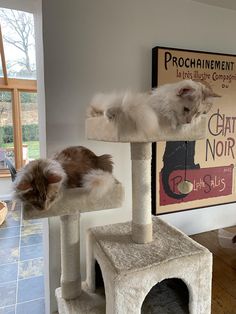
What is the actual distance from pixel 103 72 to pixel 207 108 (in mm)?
641

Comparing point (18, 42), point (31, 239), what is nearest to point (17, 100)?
point (18, 42)

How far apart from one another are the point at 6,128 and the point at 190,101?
4144mm

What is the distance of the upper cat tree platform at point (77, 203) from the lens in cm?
80

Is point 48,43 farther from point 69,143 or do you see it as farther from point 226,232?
point 226,232

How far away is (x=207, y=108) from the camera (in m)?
0.86

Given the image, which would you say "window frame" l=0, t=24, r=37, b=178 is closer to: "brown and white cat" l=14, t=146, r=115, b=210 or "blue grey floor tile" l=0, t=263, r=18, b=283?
"blue grey floor tile" l=0, t=263, r=18, b=283

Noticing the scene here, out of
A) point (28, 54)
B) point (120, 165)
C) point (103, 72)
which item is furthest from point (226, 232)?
point (28, 54)

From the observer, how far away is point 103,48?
1.27m

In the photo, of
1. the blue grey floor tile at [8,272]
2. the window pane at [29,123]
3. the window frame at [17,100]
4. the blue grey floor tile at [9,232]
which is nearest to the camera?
the blue grey floor tile at [8,272]

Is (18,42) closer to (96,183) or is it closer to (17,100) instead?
(17,100)

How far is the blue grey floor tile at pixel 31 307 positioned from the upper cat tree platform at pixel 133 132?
158 centimetres

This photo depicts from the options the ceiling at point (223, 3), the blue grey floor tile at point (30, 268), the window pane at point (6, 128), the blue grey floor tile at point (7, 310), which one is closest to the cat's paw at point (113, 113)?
the ceiling at point (223, 3)

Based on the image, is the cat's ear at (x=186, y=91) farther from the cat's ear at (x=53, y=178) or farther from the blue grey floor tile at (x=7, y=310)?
the blue grey floor tile at (x=7, y=310)

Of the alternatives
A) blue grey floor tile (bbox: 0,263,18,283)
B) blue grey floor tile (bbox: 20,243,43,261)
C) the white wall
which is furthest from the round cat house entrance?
blue grey floor tile (bbox: 20,243,43,261)
